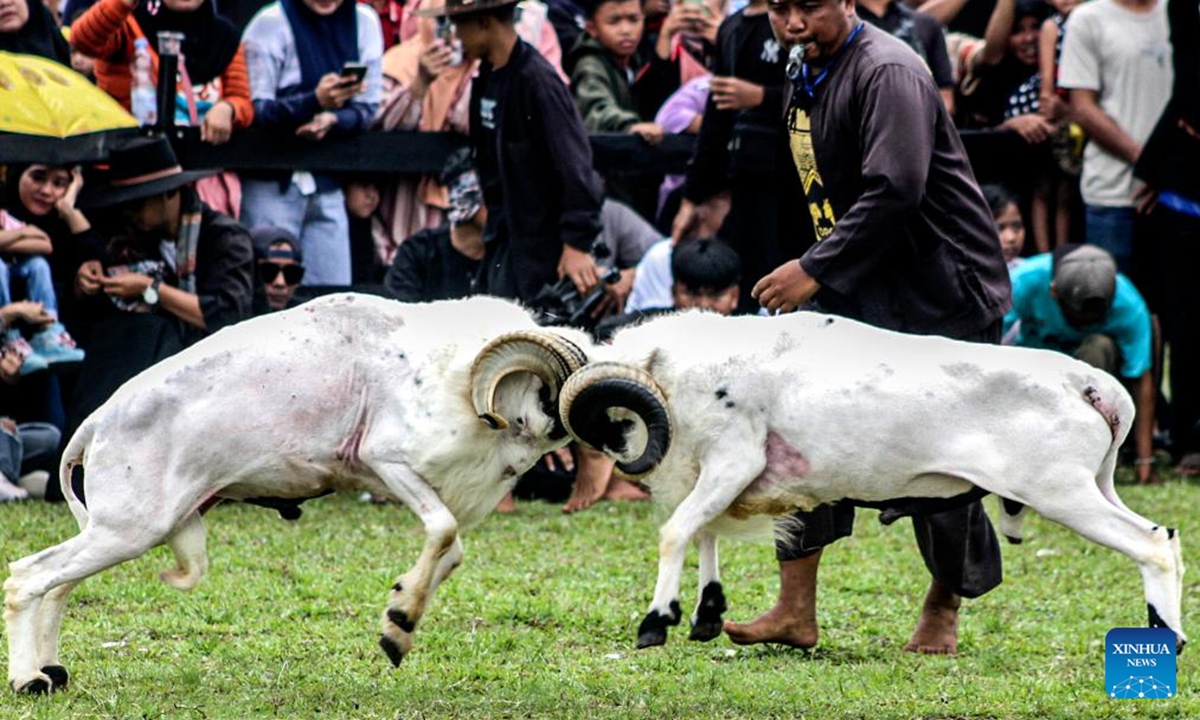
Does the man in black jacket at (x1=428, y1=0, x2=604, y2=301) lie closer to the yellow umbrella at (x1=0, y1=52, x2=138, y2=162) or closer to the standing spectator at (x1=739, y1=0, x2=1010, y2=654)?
the yellow umbrella at (x1=0, y1=52, x2=138, y2=162)

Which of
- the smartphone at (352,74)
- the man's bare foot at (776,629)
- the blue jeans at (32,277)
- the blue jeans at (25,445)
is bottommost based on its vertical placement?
the blue jeans at (25,445)

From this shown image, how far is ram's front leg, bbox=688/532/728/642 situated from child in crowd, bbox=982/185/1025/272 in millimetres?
5711

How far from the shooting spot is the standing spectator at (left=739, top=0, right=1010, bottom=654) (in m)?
6.61

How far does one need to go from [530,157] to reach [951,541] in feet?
12.8

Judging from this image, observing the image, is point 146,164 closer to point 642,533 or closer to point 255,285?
point 255,285

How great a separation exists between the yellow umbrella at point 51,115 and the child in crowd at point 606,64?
3.13 meters

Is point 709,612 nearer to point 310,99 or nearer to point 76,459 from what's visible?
point 76,459

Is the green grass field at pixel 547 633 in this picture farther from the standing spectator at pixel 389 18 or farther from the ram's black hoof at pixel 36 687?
the standing spectator at pixel 389 18

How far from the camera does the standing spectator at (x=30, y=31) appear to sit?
1073 cm

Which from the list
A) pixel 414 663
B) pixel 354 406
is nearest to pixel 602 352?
pixel 354 406

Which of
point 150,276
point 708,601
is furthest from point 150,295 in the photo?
point 708,601

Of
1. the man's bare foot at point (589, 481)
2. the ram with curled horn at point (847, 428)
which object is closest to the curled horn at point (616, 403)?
the ram with curled horn at point (847, 428)

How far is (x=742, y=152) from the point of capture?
11.2 meters

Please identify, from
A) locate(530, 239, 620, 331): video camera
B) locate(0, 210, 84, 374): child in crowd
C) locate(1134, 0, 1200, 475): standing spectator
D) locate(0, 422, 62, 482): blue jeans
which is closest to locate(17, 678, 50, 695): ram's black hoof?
locate(530, 239, 620, 331): video camera
